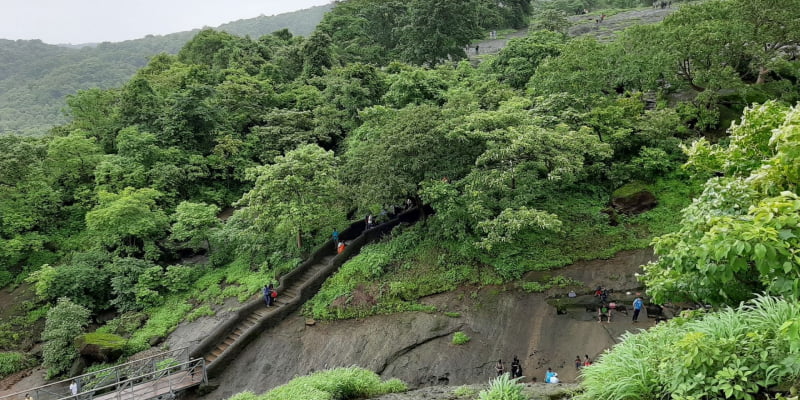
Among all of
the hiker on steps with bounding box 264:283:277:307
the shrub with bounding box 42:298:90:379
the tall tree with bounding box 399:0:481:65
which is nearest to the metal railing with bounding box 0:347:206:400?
the shrub with bounding box 42:298:90:379

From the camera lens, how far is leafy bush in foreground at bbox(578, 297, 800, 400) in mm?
4236

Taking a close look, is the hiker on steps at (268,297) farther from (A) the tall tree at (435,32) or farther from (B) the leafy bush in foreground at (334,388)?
(A) the tall tree at (435,32)

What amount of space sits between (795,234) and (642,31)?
23303 mm

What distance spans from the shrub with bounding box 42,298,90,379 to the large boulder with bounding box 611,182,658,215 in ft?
80.5

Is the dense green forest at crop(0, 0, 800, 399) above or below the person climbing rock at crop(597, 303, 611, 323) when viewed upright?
above

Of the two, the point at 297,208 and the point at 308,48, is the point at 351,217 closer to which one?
the point at 297,208

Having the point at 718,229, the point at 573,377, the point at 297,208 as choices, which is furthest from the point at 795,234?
the point at 297,208

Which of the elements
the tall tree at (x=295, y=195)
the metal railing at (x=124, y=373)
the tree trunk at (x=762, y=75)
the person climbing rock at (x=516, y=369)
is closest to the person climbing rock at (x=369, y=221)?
the tall tree at (x=295, y=195)

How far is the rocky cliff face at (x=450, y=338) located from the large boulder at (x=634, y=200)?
2.67 meters

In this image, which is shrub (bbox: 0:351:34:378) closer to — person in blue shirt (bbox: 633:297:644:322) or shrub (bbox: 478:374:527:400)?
shrub (bbox: 478:374:527:400)

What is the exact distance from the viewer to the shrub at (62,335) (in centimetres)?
1764

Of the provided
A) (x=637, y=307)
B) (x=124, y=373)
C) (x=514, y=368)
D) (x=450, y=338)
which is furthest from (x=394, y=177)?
(x=124, y=373)

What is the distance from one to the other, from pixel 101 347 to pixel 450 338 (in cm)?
1428

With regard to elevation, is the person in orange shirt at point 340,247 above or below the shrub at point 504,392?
below
